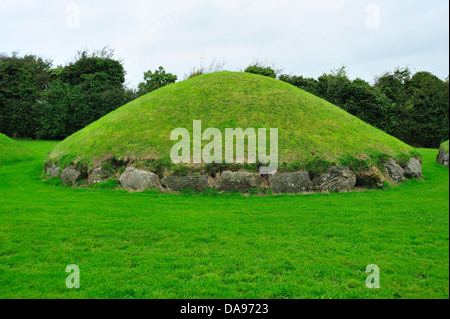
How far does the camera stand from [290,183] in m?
12.0

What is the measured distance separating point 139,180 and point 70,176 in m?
4.20

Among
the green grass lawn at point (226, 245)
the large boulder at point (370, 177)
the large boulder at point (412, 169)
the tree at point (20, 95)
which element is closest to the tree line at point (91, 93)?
A: the tree at point (20, 95)

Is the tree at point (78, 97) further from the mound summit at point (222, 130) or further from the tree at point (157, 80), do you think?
the mound summit at point (222, 130)

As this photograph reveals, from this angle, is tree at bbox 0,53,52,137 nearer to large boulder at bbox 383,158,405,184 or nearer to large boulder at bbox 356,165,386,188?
large boulder at bbox 356,165,386,188

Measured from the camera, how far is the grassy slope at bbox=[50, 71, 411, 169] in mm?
13875

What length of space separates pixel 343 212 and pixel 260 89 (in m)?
12.3

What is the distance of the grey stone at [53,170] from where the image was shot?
15056mm

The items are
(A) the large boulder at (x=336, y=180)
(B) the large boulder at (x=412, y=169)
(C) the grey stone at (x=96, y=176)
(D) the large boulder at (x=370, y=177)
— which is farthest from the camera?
(B) the large boulder at (x=412, y=169)

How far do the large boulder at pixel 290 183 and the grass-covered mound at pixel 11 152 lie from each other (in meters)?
20.3

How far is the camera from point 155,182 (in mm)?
12422

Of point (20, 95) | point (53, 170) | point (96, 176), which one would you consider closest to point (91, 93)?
point (20, 95)

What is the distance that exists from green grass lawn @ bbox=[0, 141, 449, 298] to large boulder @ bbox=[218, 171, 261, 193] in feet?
2.12

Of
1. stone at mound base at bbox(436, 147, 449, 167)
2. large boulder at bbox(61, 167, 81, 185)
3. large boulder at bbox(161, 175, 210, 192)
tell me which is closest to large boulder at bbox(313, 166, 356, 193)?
large boulder at bbox(161, 175, 210, 192)

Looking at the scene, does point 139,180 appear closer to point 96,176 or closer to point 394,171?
point 96,176
